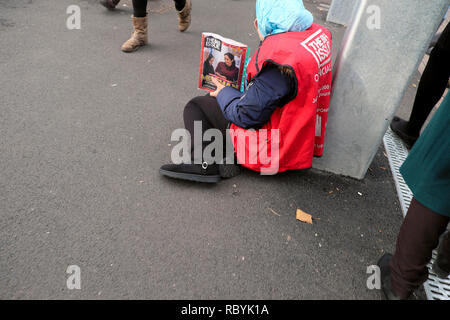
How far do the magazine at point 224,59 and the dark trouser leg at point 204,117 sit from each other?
0.60ft

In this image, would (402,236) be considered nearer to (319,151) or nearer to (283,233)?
(283,233)

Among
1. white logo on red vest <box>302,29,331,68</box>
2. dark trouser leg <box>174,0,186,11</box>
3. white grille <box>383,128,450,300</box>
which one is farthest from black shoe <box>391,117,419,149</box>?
dark trouser leg <box>174,0,186,11</box>

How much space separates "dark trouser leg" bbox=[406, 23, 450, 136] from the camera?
8.00 feet

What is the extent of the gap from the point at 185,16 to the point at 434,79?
10.6 ft

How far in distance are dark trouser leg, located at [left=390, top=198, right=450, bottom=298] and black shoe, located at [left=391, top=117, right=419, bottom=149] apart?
1742 millimetres

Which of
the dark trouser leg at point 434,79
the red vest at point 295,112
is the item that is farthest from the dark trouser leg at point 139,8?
the dark trouser leg at point 434,79

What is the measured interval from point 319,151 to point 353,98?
43cm

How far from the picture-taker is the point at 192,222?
74.9 inches

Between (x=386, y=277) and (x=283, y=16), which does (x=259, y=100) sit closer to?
(x=283, y=16)

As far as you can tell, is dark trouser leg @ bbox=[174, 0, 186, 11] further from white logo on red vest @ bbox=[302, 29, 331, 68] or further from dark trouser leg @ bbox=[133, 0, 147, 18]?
white logo on red vest @ bbox=[302, 29, 331, 68]

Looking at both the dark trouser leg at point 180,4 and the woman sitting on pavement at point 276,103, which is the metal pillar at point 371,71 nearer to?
the woman sitting on pavement at point 276,103

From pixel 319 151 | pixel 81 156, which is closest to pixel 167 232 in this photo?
pixel 81 156

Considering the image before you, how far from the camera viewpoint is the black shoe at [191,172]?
2.12 meters

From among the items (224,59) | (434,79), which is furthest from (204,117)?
(434,79)
